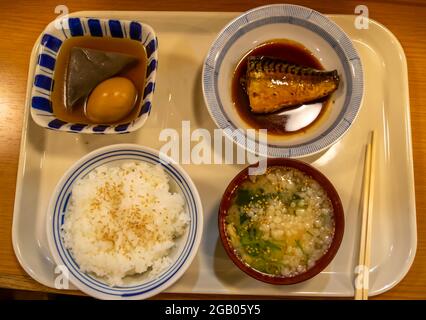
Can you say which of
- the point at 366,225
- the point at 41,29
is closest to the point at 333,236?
the point at 366,225

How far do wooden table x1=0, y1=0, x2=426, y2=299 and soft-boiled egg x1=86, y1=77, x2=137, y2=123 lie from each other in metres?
0.38

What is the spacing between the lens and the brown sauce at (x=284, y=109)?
82.4 inches

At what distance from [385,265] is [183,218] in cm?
87

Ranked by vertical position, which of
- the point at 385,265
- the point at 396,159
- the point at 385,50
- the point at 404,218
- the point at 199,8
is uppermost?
the point at 199,8

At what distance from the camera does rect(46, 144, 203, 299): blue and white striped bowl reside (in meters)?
1.72

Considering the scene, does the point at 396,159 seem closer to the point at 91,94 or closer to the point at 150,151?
the point at 150,151

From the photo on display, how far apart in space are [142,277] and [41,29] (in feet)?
4.24

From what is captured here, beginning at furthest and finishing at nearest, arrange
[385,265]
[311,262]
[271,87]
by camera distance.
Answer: [271,87]
[385,265]
[311,262]

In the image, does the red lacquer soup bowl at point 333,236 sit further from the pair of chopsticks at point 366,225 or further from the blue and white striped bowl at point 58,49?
the blue and white striped bowl at point 58,49

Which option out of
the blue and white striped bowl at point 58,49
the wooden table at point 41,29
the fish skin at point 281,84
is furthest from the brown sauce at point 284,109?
the blue and white striped bowl at point 58,49

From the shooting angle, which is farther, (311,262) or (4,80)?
(4,80)

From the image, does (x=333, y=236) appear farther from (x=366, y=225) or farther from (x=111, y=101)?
(x=111, y=101)

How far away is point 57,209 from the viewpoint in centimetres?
182

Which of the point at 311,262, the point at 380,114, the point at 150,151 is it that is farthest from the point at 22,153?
the point at 380,114
